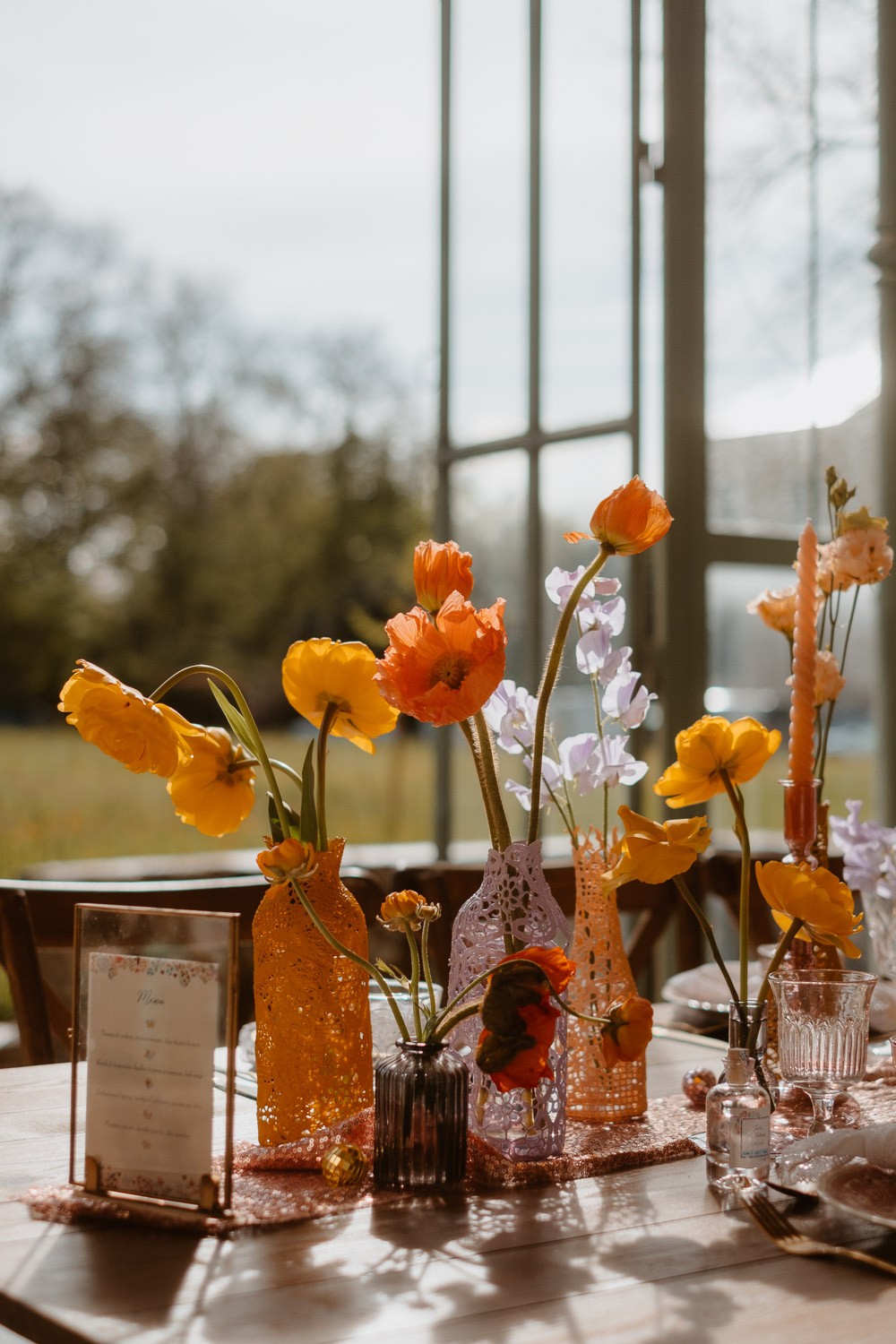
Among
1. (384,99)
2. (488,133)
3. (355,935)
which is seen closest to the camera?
(355,935)

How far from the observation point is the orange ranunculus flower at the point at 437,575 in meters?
0.89

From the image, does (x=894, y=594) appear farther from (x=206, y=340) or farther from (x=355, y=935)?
(x=206, y=340)

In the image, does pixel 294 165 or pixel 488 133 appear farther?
pixel 294 165

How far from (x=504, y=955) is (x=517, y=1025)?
14 centimetres

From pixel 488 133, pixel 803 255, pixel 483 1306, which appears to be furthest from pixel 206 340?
pixel 483 1306

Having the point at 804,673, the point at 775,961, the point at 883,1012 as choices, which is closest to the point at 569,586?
the point at 804,673

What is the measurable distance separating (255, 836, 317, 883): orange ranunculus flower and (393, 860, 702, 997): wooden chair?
0.58m

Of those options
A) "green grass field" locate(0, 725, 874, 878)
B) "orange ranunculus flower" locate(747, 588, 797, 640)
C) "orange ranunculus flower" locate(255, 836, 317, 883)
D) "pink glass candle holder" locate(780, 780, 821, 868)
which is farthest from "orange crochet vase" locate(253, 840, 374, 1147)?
"green grass field" locate(0, 725, 874, 878)

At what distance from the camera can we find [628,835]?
0.92 meters

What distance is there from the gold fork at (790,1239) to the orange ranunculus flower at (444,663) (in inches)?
13.3

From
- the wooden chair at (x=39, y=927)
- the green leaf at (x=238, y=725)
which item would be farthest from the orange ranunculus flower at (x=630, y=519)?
the wooden chair at (x=39, y=927)

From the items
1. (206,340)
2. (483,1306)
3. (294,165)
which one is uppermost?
(294,165)

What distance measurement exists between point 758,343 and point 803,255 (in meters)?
0.25

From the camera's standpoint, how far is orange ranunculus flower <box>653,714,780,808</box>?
3.24 ft
